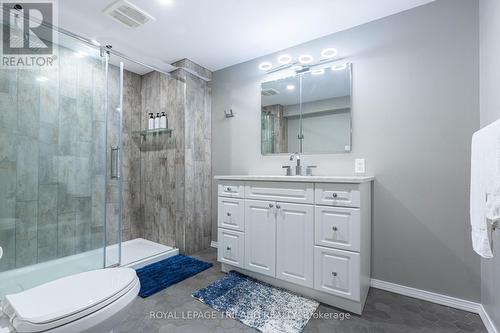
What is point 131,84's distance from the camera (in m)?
3.18

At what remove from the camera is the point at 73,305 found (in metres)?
0.99

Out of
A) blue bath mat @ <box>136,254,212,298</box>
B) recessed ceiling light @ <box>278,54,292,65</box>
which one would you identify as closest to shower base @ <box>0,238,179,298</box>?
blue bath mat @ <box>136,254,212,298</box>

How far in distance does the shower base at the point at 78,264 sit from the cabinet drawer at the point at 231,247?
32.5 inches

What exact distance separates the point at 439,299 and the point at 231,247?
1.67 m

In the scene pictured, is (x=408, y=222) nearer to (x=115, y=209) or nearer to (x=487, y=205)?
(x=487, y=205)

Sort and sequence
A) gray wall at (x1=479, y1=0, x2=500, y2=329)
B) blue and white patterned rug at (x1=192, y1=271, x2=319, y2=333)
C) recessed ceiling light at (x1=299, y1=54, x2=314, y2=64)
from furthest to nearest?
recessed ceiling light at (x1=299, y1=54, x2=314, y2=64)
blue and white patterned rug at (x1=192, y1=271, x2=319, y2=333)
gray wall at (x1=479, y1=0, x2=500, y2=329)

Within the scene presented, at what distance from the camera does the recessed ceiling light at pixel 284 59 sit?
8.04 feet

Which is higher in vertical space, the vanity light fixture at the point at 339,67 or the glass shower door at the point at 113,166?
the vanity light fixture at the point at 339,67

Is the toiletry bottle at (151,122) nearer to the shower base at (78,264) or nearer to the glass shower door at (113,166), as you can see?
the glass shower door at (113,166)

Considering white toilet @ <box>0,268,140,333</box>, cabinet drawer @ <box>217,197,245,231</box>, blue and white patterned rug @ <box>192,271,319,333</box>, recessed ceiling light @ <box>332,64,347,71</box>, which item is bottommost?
blue and white patterned rug @ <box>192,271,319,333</box>

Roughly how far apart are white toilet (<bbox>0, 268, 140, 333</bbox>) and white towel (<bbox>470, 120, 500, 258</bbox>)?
67.0 inches

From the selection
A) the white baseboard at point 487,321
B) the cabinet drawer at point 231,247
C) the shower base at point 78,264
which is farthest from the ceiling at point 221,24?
the white baseboard at point 487,321

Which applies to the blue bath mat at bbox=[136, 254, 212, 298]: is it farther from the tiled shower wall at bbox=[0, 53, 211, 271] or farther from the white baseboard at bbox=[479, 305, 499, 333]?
the white baseboard at bbox=[479, 305, 499, 333]

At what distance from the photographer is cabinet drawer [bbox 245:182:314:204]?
5.77ft
